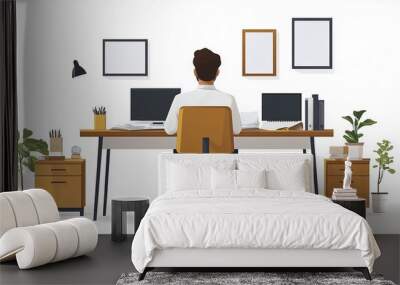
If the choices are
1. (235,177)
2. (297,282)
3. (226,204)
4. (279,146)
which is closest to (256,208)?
(226,204)

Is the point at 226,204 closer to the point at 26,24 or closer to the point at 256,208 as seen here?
the point at 256,208

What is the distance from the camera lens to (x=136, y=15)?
814cm

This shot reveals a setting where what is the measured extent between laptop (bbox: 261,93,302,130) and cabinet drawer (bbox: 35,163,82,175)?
1.97 meters

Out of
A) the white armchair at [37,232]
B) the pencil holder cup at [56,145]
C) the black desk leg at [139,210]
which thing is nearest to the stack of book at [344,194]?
the black desk leg at [139,210]

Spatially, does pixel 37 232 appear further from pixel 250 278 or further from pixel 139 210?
pixel 250 278

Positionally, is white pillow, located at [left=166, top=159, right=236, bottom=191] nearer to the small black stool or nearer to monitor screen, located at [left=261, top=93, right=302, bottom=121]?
the small black stool

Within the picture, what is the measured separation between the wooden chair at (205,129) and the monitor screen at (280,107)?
60.7 inches

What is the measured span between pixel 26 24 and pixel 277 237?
16.3ft

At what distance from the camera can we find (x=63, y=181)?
7.25m

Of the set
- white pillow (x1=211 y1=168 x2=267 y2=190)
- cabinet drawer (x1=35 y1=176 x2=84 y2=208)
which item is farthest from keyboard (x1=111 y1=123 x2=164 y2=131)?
white pillow (x1=211 y1=168 x2=267 y2=190)

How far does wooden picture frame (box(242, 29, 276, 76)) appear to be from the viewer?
809cm

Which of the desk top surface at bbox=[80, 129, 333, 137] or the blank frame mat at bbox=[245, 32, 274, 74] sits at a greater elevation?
the blank frame mat at bbox=[245, 32, 274, 74]

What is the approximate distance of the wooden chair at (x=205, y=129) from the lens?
19.0 ft

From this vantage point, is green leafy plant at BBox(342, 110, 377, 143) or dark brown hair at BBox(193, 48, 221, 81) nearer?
dark brown hair at BBox(193, 48, 221, 81)
